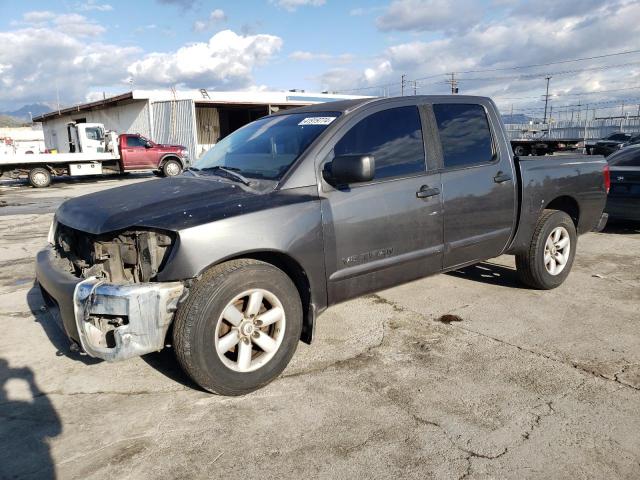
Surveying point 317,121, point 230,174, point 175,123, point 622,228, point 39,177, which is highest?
point 175,123

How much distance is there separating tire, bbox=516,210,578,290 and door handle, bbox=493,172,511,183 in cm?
70

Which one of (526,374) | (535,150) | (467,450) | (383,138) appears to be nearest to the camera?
(467,450)

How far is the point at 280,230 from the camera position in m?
3.02

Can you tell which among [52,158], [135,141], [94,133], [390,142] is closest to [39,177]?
[52,158]

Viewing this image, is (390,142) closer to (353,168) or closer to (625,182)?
(353,168)

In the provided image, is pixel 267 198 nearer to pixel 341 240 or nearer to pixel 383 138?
pixel 341 240

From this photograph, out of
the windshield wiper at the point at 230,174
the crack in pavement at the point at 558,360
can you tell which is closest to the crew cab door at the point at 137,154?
the windshield wiper at the point at 230,174

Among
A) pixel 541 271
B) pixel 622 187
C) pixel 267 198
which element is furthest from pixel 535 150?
pixel 267 198

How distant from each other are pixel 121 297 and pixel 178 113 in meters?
25.6

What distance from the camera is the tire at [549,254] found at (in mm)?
4664

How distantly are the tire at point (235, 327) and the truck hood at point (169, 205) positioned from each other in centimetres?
34

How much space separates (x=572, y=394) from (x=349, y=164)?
1988 millimetres

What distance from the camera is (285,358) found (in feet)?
10.4

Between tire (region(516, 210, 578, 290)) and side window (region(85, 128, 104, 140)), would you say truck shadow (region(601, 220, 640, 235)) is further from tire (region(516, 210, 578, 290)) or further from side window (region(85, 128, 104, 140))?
side window (region(85, 128, 104, 140))
